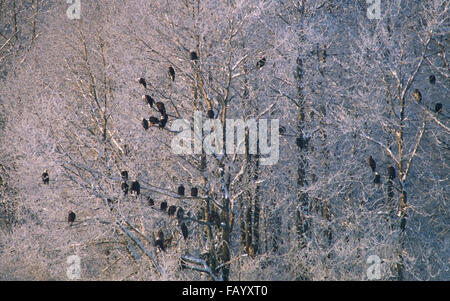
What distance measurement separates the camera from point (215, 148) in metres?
12.0

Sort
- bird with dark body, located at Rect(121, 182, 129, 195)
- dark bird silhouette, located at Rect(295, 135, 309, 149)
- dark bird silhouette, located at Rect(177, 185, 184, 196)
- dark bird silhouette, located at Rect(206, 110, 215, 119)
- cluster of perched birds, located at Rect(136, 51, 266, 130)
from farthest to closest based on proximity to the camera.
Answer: dark bird silhouette, located at Rect(295, 135, 309, 149), dark bird silhouette, located at Rect(206, 110, 215, 119), dark bird silhouette, located at Rect(177, 185, 184, 196), bird with dark body, located at Rect(121, 182, 129, 195), cluster of perched birds, located at Rect(136, 51, 266, 130)

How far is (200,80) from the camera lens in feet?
38.5

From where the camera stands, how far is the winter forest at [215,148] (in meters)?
11.4

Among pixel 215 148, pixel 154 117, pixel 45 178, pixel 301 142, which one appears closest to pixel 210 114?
pixel 215 148

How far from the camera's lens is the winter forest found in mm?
11422

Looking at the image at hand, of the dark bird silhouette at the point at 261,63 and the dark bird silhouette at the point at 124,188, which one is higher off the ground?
the dark bird silhouette at the point at 261,63

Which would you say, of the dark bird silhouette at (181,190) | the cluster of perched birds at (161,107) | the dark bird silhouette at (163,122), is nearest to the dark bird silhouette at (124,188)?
the dark bird silhouette at (181,190)

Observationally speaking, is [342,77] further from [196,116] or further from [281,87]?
[196,116]

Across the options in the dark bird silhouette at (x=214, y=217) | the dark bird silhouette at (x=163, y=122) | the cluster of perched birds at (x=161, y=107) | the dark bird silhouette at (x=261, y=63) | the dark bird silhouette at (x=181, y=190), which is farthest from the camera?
the dark bird silhouette at (x=214, y=217)

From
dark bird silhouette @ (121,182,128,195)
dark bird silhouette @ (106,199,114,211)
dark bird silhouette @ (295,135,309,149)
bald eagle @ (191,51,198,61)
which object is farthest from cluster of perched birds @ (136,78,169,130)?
dark bird silhouette @ (295,135,309,149)

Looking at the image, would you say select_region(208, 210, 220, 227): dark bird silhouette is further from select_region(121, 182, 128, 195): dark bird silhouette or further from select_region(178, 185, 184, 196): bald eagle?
select_region(121, 182, 128, 195): dark bird silhouette

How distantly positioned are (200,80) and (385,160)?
8.11 metres

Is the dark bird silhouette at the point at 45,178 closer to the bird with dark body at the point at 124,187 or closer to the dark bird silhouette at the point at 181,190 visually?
the bird with dark body at the point at 124,187

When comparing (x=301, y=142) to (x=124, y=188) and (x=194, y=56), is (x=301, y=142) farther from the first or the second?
(x=124, y=188)
